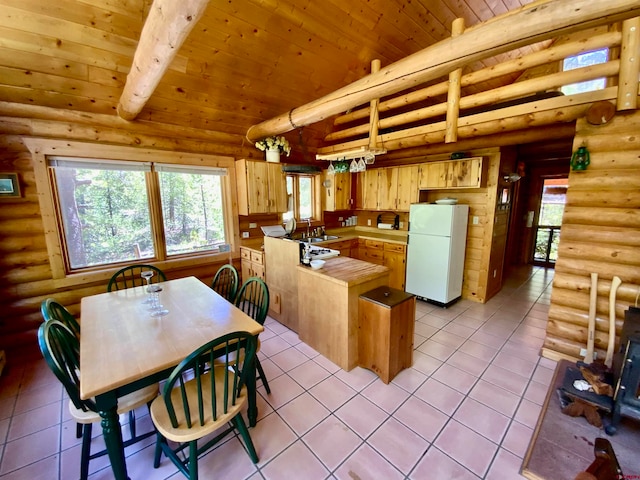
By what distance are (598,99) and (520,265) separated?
5.26 meters

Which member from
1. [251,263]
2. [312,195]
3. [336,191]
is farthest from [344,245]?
[251,263]

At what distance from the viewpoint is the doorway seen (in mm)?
6301

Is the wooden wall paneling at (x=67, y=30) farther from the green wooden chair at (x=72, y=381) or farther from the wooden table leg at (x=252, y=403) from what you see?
the wooden table leg at (x=252, y=403)

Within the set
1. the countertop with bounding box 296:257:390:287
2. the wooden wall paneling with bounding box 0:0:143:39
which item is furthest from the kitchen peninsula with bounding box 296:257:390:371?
the wooden wall paneling with bounding box 0:0:143:39

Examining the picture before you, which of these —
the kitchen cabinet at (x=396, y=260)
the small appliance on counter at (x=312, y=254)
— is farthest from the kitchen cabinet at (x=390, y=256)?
the small appliance on counter at (x=312, y=254)

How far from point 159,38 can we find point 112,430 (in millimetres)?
2305

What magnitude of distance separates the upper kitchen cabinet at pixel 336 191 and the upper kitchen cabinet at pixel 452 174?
56.7 inches

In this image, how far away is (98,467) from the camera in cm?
168

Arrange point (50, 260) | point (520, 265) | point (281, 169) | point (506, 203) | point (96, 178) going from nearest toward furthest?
1. point (50, 260)
2. point (96, 178)
3. point (281, 169)
4. point (506, 203)
5. point (520, 265)

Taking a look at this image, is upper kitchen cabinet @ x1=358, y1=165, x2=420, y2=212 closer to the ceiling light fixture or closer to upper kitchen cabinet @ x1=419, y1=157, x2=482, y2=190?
upper kitchen cabinet @ x1=419, y1=157, x2=482, y2=190

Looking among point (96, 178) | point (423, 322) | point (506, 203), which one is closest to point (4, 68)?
point (96, 178)

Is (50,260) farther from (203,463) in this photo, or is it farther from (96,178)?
(203,463)

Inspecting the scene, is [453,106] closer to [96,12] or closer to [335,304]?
[335,304]

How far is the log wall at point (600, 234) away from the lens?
7.47 ft
